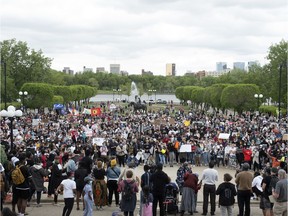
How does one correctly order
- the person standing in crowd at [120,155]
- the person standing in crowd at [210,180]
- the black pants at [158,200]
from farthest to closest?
the person standing in crowd at [120,155] < the person standing in crowd at [210,180] < the black pants at [158,200]

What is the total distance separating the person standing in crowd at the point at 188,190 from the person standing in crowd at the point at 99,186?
222cm

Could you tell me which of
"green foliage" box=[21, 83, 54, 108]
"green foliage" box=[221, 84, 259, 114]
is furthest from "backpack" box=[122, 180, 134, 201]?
"green foliage" box=[21, 83, 54, 108]

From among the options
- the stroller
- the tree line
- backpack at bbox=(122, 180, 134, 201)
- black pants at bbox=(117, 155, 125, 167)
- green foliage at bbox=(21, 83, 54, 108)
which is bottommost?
black pants at bbox=(117, 155, 125, 167)

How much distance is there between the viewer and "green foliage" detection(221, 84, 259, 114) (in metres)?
59.5

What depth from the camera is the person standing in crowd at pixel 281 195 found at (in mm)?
10594

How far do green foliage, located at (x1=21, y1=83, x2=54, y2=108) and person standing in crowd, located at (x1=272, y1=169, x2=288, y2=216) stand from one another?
5491 cm

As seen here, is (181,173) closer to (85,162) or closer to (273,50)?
(85,162)

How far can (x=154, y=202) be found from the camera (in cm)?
1241

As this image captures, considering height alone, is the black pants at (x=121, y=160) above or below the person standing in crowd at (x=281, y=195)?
below

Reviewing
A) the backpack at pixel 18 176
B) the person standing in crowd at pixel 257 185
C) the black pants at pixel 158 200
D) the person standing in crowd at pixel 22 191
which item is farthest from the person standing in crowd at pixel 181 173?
the backpack at pixel 18 176

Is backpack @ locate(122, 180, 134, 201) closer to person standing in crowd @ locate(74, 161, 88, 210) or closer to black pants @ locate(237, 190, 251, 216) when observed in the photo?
person standing in crowd @ locate(74, 161, 88, 210)

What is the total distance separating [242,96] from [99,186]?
1919 inches

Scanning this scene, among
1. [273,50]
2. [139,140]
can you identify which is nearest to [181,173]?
[139,140]

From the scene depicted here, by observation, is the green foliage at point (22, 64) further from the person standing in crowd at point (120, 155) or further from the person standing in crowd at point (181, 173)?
the person standing in crowd at point (181, 173)
